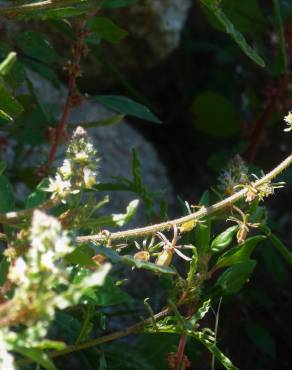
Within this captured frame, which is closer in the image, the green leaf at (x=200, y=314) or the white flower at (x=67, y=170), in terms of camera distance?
the white flower at (x=67, y=170)

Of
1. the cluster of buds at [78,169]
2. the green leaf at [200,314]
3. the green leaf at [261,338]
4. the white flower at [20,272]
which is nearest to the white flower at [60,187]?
the cluster of buds at [78,169]

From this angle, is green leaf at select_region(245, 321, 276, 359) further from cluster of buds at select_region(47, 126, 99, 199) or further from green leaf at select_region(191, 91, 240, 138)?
cluster of buds at select_region(47, 126, 99, 199)

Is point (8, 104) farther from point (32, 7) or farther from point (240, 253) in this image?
point (240, 253)

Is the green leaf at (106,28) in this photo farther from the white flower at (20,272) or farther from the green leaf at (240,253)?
the white flower at (20,272)

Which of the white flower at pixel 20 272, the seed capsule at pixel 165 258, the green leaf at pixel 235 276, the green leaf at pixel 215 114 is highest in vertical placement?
the white flower at pixel 20 272

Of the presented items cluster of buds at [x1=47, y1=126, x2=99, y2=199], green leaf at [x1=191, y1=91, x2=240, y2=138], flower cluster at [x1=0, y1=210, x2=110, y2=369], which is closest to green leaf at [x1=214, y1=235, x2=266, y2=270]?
cluster of buds at [x1=47, y1=126, x2=99, y2=199]

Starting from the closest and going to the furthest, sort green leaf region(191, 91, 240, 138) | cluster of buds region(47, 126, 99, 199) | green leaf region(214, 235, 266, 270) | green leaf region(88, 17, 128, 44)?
cluster of buds region(47, 126, 99, 199) < green leaf region(214, 235, 266, 270) < green leaf region(88, 17, 128, 44) < green leaf region(191, 91, 240, 138)
